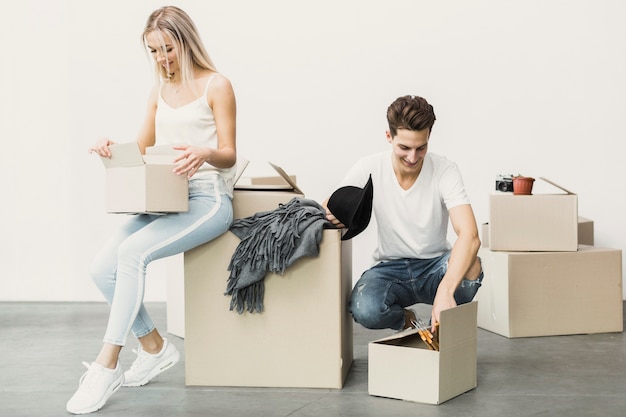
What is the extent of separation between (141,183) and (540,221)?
165 centimetres

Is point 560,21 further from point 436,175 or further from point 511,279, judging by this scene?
point 436,175

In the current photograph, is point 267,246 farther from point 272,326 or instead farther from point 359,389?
point 359,389

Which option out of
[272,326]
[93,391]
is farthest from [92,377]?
[272,326]

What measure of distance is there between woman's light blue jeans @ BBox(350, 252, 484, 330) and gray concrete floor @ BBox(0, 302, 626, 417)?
200 mm

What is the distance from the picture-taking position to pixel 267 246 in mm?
2289

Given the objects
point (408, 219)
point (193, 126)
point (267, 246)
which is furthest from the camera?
point (408, 219)

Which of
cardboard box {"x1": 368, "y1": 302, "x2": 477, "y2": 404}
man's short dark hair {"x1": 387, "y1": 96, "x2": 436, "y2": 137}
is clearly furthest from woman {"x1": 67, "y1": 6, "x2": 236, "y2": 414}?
cardboard box {"x1": 368, "y1": 302, "x2": 477, "y2": 404}

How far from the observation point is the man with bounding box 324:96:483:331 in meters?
2.36

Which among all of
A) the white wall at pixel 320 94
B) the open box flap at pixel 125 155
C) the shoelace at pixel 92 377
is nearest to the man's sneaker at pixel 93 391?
the shoelace at pixel 92 377

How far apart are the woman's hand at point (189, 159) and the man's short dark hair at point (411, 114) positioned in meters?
0.57

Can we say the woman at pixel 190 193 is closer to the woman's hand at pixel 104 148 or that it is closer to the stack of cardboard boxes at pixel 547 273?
the woman's hand at pixel 104 148

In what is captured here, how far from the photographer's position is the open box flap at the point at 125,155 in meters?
2.17

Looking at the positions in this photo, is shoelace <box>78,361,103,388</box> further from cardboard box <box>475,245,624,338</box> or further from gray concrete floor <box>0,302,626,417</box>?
cardboard box <box>475,245,624,338</box>

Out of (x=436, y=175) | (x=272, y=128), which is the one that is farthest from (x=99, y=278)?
(x=272, y=128)
